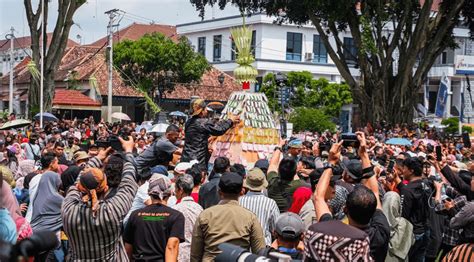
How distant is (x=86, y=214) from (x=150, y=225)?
735mm

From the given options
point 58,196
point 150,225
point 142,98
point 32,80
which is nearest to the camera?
point 150,225

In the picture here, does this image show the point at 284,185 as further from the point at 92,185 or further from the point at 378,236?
the point at 92,185

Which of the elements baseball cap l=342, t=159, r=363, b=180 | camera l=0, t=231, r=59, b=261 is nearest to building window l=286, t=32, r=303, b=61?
baseball cap l=342, t=159, r=363, b=180

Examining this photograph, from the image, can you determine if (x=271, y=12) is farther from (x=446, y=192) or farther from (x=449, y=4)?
(x=446, y=192)

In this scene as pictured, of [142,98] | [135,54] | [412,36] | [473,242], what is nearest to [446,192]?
[473,242]

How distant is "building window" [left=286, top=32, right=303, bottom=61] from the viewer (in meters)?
58.9

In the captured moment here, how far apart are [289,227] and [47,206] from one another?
368 cm

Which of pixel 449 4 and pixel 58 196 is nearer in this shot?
pixel 58 196

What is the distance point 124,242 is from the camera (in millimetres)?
6422

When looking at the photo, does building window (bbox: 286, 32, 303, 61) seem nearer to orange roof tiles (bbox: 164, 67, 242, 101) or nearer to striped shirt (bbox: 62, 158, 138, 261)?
orange roof tiles (bbox: 164, 67, 242, 101)

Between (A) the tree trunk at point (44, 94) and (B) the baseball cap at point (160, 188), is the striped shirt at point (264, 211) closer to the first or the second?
(B) the baseball cap at point (160, 188)

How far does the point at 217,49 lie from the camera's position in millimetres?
61781

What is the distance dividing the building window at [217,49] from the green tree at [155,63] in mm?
12628

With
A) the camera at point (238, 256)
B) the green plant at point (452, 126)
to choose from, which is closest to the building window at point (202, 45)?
the green plant at point (452, 126)
